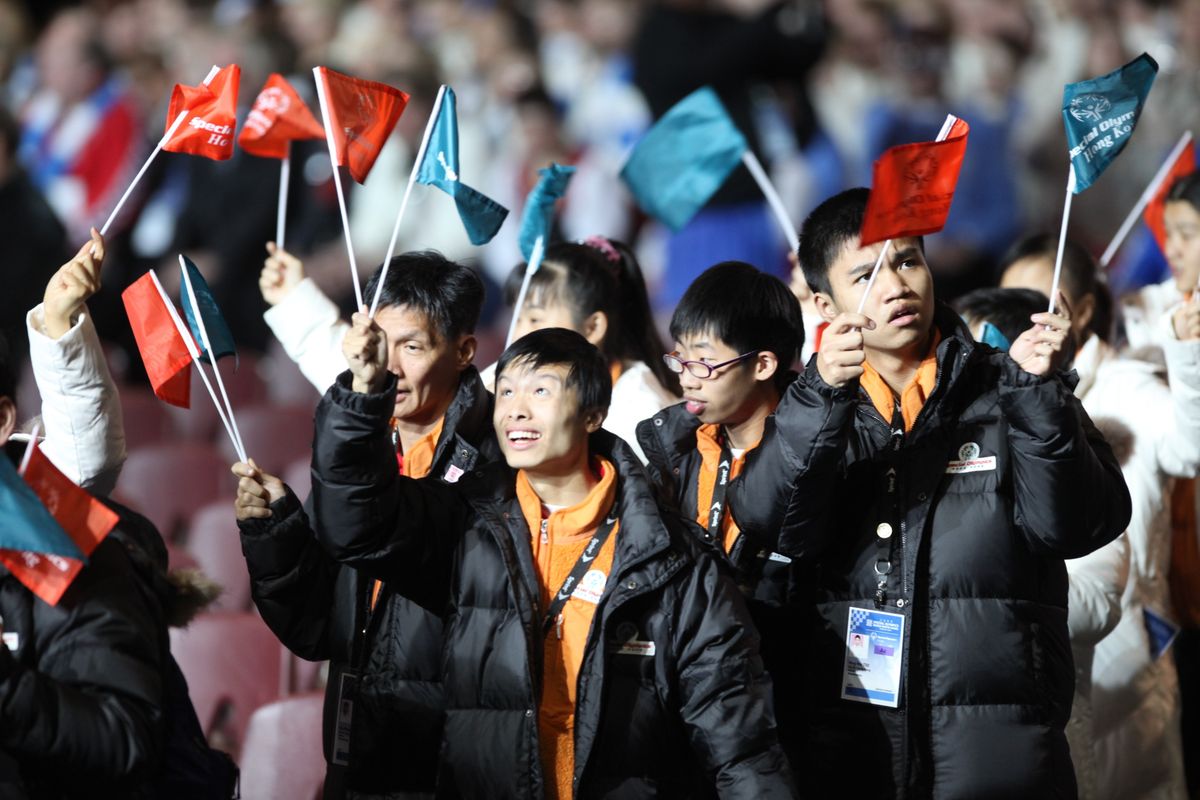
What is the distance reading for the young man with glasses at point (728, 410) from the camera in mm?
3291

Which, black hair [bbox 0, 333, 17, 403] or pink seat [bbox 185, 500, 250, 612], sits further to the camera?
pink seat [bbox 185, 500, 250, 612]

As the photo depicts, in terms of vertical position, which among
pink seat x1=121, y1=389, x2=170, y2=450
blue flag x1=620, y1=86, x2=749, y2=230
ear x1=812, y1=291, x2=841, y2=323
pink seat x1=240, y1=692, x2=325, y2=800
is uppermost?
blue flag x1=620, y1=86, x2=749, y2=230

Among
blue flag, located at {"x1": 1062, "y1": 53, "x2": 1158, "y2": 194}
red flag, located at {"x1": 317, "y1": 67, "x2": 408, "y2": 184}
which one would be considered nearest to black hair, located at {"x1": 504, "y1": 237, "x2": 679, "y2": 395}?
red flag, located at {"x1": 317, "y1": 67, "x2": 408, "y2": 184}

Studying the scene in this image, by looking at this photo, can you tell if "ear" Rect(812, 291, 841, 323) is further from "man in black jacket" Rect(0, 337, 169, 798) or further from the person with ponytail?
"man in black jacket" Rect(0, 337, 169, 798)

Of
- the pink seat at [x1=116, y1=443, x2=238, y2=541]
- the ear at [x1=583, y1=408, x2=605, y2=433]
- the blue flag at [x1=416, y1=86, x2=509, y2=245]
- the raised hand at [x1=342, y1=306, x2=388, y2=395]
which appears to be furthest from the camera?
the pink seat at [x1=116, y1=443, x2=238, y2=541]

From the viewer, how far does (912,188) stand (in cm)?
305

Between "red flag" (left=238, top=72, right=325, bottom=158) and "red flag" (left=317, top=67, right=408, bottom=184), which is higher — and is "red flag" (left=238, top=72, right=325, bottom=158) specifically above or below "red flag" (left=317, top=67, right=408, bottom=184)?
above

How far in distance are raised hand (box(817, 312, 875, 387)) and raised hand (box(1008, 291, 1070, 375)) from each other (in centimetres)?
31

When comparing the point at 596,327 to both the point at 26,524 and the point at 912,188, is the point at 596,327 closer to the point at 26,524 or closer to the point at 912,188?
the point at 912,188

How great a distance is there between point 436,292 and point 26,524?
126 centimetres

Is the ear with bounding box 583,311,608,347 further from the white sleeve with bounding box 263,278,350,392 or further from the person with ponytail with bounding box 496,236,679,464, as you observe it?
the white sleeve with bounding box 263,278,350,392

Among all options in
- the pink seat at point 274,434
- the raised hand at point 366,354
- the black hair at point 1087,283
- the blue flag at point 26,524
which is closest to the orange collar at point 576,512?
the raised hand at point 366,354

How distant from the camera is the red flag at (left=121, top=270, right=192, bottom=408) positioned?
3180 mm

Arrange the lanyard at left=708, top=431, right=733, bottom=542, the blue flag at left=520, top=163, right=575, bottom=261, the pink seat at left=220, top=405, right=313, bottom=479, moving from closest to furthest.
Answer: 1. the lanyard at left=708, top=431, right=733, bottom=542
2. the blue flag at left=520, top=163, right=575, bottom=261
3. the pink seat at left=220, top=405, right=313, bottom=479
